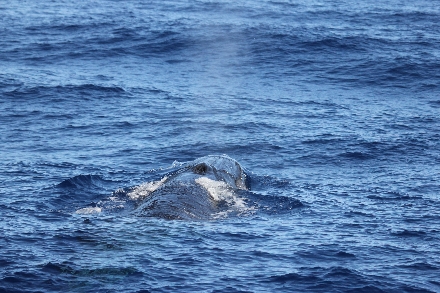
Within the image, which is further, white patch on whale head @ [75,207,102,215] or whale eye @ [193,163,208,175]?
whale eye @ [193,163,208,175]

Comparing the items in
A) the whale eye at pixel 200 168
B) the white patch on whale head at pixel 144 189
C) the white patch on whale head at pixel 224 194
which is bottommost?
the white patch on whale head at pixel 144 189

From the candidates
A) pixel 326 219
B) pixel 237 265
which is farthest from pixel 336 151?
pixel 237 265

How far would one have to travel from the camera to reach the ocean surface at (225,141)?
17.6 m

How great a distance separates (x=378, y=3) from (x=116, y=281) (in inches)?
1942

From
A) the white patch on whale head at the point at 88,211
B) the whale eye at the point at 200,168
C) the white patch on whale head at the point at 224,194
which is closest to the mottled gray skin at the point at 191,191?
the whale eye at the point at 200,168

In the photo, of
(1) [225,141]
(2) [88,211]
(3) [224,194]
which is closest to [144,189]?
(3) [224,194]

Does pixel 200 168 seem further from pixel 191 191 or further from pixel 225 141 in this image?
pixel 225 141

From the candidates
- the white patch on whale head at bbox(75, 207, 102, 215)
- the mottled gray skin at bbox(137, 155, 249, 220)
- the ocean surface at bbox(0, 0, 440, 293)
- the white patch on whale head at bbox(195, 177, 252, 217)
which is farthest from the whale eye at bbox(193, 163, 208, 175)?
the white patch on whale head at bbox(75, 207, 102, 215)

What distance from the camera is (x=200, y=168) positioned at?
2455 centimetres

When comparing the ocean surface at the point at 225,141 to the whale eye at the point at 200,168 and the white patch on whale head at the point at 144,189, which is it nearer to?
the white patch on whale head at the point at 144,189

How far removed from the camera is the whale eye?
24469mm

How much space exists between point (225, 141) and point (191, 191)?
8.97 metres

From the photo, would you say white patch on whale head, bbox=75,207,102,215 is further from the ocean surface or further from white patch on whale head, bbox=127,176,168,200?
white patch on whale head, bbox=127,176,168,200

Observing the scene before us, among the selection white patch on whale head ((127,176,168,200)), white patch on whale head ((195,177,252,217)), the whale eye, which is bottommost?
white patch on whale head ((127,176,168,200))
